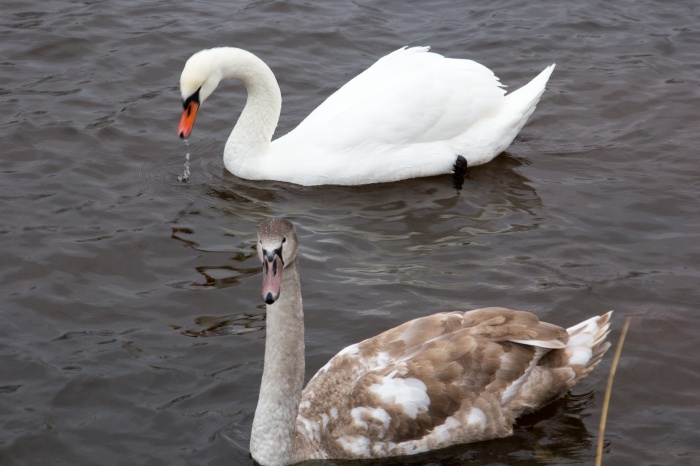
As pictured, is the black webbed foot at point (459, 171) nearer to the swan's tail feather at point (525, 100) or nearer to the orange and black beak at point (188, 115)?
the swan's tail feather at point (525, 100)

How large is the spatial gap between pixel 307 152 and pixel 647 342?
11.4 feet

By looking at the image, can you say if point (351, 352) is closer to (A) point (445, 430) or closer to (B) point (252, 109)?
(A) point (445, 430)

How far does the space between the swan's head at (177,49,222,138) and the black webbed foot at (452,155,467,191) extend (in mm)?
2257

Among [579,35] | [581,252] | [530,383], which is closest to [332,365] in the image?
[530,383]

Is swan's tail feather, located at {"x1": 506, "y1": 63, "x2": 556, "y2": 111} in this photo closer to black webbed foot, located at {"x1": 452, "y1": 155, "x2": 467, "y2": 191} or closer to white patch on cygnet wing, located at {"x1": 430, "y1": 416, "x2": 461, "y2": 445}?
black webbed foot, located at {"x1": 452, "y1": 155, "x2": 467, "y2": 191}

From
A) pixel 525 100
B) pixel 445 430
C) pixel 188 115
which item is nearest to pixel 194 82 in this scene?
pixel 188 115

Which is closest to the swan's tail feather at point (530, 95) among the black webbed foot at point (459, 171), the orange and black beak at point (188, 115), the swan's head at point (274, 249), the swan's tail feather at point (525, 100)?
the swan's tail feather at point (525, 100)

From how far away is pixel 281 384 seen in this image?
19.3 ft

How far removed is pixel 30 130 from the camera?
9969 mm

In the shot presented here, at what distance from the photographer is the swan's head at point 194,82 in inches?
368

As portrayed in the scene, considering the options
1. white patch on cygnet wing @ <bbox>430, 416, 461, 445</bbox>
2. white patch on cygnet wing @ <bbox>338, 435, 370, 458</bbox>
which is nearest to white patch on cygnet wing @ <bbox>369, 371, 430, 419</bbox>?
white patch on cygnet wing @ <bbox>430, 416, 461, 445</bbox>

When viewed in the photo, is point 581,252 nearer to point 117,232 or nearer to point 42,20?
point 117,232

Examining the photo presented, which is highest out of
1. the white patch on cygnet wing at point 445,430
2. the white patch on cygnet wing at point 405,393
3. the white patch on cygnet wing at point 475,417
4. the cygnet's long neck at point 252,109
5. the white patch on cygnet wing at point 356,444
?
the cygnet's long neck at point 252,109

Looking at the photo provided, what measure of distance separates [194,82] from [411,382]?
14.0ft
